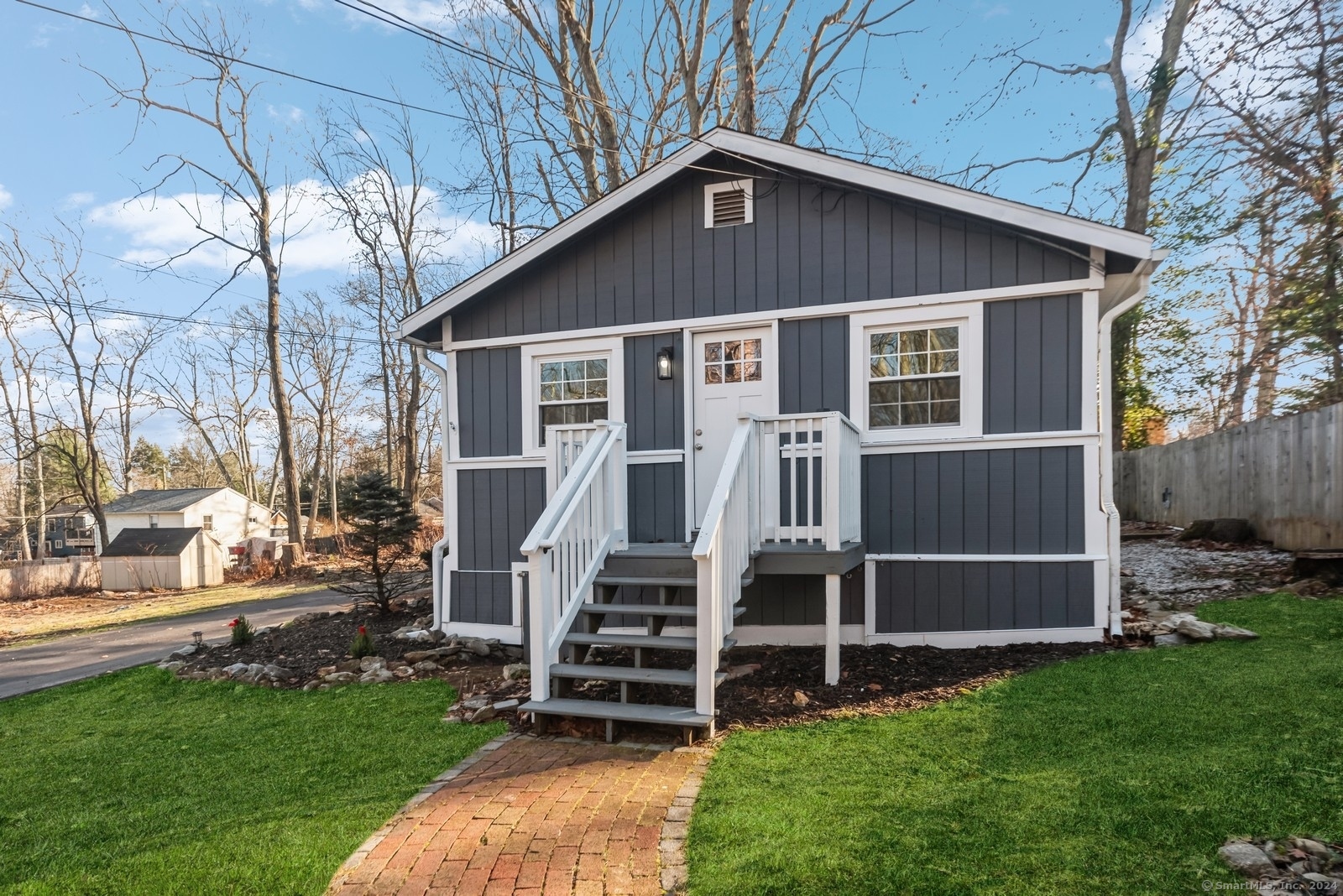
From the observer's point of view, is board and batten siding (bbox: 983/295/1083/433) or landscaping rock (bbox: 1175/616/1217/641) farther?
board and batten siding (bbox: 983/295/1083/433)

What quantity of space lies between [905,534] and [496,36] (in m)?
13.1

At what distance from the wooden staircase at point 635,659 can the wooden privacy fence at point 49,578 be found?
739 inches

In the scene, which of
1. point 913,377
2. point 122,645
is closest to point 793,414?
point 913,377

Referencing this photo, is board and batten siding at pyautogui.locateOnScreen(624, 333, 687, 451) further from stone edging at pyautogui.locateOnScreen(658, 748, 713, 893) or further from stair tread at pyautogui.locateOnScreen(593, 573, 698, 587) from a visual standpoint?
stone edging at pyautogui.locateOnScreen(658, 748, 713, 893)

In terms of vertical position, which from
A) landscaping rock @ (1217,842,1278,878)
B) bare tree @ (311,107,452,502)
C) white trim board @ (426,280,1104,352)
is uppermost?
bare tree @ (311,107,452,502)

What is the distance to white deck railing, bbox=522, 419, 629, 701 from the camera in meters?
4.09

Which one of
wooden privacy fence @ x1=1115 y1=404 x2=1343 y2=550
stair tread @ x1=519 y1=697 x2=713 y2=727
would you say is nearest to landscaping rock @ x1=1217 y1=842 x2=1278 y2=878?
stair tread @ x1=519 y1=697 x2=713 y2=727

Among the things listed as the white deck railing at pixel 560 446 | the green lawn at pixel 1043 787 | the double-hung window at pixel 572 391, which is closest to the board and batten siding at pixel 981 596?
the green lawn at pixel 1043 787

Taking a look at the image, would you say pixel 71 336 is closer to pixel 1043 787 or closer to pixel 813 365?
pixel 813 365

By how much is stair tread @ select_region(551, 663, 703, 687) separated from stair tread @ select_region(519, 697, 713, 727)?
14cm

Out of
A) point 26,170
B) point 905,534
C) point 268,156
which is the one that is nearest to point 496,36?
point 268,156

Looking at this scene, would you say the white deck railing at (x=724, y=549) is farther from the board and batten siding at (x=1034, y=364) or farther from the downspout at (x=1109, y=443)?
the downspout at (x=1109, y=443)

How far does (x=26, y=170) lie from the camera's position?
13750 mm

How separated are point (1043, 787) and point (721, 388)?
3992 millimetres
